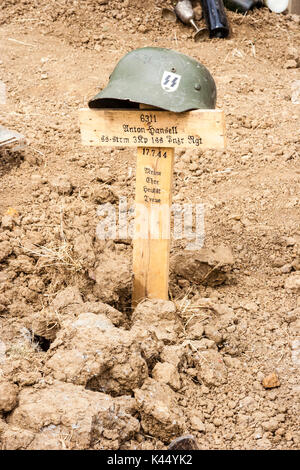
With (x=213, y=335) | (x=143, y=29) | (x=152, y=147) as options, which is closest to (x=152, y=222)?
(x=152, y=147)

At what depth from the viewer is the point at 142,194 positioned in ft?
10.9

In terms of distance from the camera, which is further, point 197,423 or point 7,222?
point 7,222

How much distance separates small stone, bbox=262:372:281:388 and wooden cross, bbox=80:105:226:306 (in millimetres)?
776

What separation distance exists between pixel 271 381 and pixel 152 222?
3.47ft

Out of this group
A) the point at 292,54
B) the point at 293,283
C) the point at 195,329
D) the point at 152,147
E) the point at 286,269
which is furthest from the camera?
the point at 292,54

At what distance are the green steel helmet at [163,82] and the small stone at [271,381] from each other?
140 centimetres

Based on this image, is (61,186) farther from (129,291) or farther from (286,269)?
(286,269)

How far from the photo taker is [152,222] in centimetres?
337

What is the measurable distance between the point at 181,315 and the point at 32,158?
204 cm

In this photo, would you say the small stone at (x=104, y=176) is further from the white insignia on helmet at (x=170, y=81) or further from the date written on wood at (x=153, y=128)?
the white insignia on helmet at (x=170, y=81)

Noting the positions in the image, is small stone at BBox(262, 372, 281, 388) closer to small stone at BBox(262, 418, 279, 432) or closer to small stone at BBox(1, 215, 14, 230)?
small stone at BBox(262, 418, 279, 432)

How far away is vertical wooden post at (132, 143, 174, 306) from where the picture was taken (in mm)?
3223
